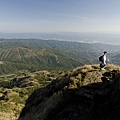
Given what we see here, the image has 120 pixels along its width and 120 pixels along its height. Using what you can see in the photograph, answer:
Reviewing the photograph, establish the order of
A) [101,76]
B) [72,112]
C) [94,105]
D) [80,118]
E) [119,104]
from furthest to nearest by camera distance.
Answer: [101,76] < [72,112] < [80,118] < [94,105] < [119,104]

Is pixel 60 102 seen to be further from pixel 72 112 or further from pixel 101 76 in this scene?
pixel 101 76

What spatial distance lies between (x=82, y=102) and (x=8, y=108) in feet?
411

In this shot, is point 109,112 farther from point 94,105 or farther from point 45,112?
point 45,112

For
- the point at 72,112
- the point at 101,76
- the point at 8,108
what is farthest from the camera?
the point at 8,108

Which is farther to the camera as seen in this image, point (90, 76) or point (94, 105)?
point (90, 76)

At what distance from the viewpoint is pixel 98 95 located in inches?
559

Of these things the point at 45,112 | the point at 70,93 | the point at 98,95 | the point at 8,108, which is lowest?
the point at 8,108

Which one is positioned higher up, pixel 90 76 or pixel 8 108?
pixel 90 76

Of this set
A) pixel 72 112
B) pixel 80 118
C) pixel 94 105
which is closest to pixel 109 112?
pixel 94 105

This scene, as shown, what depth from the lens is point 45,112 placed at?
1850cm

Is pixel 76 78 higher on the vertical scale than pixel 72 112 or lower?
higher

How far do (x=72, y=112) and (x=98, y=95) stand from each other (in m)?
3.42

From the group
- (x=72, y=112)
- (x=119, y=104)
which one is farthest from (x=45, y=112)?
(x=119, y=104)

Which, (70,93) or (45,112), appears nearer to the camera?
(45,112)
